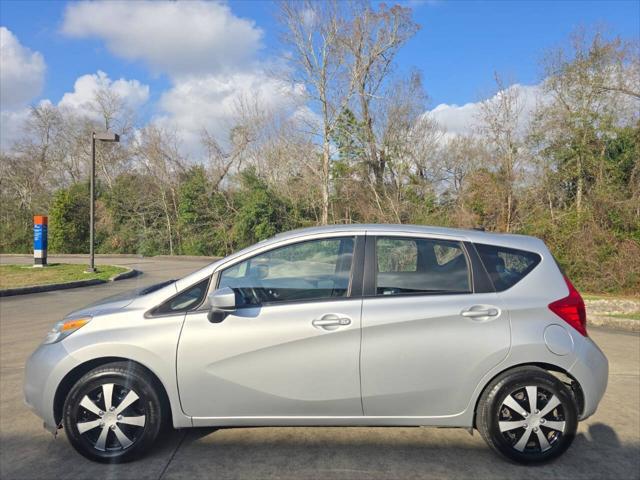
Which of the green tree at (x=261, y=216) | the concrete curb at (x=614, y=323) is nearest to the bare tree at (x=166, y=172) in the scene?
the green tree at (x=261, y=216)

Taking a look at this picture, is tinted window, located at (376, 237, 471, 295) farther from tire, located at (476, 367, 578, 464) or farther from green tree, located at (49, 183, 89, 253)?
green tree, located at (49, 183, 89, 253)

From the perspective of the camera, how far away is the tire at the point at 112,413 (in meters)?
3.21

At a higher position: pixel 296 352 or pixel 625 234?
pixel 625 234

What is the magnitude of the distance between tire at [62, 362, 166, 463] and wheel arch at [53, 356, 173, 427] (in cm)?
4

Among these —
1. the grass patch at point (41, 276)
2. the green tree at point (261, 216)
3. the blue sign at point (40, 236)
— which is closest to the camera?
the grass patch at point (41, 276)

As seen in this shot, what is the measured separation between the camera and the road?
311 cm

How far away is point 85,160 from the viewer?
37.9m

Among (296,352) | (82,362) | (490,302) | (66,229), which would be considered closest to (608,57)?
(490,302)

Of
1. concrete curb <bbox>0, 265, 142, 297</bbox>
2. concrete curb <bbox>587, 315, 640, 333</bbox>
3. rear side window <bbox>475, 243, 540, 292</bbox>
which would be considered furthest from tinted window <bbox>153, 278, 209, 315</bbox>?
concrete curb <bbox>0, 265, 142, 297</bbox>

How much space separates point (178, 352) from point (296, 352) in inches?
33.0

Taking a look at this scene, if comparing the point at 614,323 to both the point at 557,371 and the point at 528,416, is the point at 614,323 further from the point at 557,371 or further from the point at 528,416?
the point at 528,416

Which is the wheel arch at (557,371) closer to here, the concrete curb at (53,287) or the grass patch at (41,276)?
the concrete curb at (53,287)

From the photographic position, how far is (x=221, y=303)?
312 cm

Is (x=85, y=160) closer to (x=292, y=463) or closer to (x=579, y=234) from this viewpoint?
(x=579, y=234)
